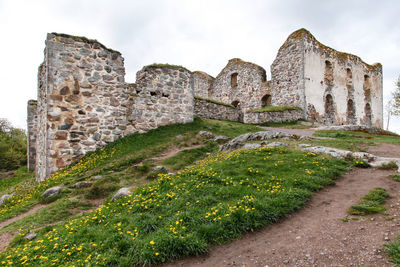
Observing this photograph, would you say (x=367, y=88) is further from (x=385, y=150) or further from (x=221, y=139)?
(x=221, y=139)

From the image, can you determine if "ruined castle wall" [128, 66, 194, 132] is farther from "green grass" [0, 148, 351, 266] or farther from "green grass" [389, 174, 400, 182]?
"green grass" [389, 174, 400, 182]

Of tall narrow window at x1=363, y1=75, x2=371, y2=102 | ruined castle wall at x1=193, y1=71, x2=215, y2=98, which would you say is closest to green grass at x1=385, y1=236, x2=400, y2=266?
ruined castle wall at x1=193, y1=71, x2=215, y2=98

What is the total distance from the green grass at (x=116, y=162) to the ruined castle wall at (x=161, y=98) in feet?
1.86

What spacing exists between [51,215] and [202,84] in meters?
29.3

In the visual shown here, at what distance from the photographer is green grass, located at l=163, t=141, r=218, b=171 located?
884cm

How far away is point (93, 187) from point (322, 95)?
1011 inches

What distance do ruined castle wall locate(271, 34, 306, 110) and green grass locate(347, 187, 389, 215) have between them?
1978 cm

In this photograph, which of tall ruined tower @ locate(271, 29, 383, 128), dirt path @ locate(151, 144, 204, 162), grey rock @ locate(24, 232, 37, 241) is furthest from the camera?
tall ruined tower @ locate(271, 29, 383, 128)

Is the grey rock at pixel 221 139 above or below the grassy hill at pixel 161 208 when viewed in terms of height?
above

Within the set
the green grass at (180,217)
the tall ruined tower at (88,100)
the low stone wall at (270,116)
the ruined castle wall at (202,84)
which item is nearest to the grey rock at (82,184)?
the green grass at (180,217)

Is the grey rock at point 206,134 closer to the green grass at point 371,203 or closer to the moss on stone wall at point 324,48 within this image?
the green grass at point 371,203

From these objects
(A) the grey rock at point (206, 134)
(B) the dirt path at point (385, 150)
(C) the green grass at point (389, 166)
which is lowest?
(C) the green grass at point (389, 166)

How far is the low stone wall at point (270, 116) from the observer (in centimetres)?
2089

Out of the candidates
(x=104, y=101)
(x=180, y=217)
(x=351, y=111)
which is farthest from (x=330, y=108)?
(x=180, y=217)
